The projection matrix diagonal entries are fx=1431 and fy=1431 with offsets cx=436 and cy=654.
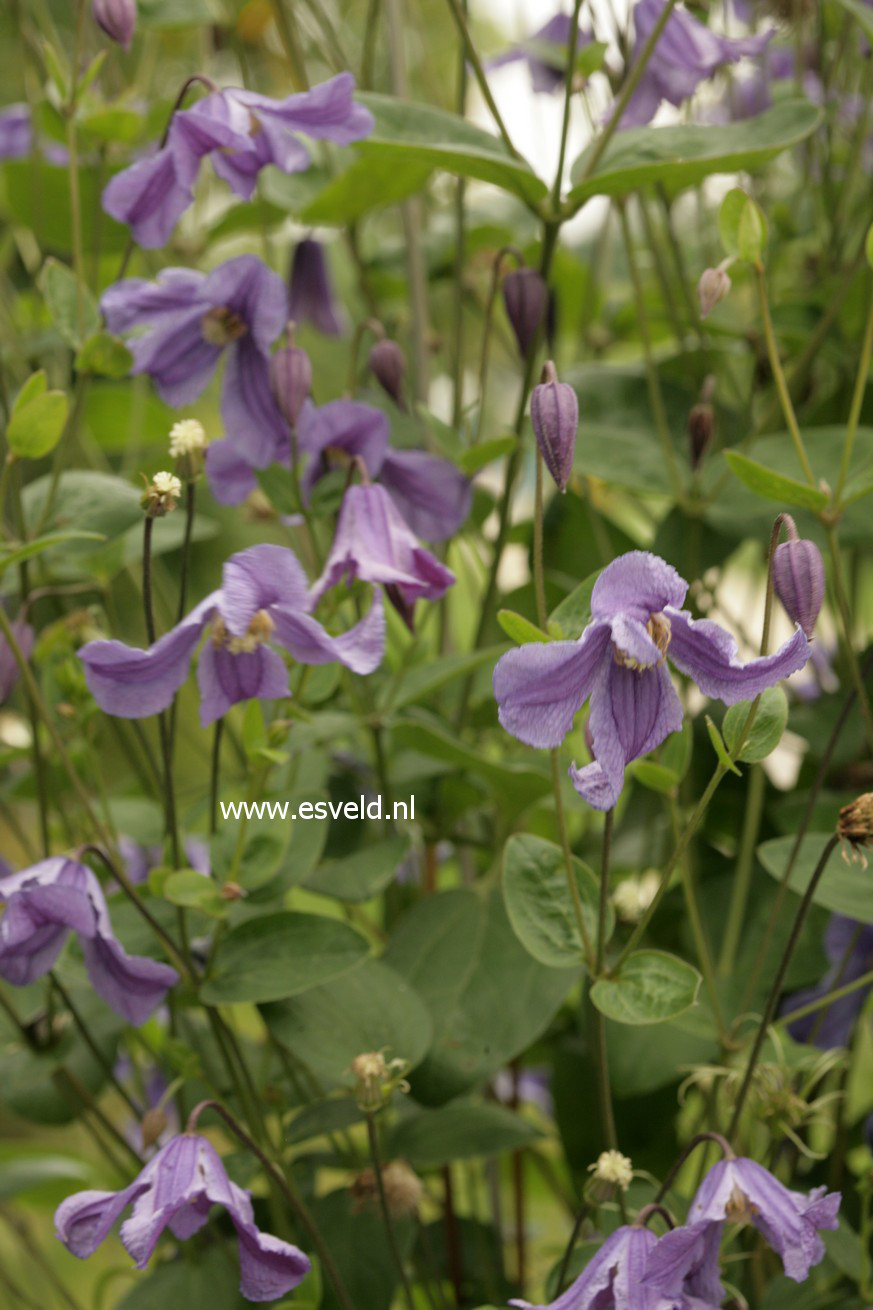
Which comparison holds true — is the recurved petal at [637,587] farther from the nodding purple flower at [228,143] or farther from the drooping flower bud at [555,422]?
the nodding purple flower at [228,143]

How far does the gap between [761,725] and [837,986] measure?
0.23 m

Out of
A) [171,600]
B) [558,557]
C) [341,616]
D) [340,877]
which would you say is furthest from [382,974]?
[171,600]

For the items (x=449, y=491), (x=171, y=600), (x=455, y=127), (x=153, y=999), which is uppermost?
(x=455, y=127)

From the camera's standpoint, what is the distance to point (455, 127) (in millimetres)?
638

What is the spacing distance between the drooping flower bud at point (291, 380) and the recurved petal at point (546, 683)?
19 cm

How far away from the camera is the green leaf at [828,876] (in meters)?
0.52

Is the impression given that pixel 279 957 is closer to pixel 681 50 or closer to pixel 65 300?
pixel 65 300

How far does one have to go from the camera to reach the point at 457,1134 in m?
0.62

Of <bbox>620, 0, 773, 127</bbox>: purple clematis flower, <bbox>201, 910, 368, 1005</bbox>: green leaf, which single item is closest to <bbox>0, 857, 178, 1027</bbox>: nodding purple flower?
<bbox>201, 910, 368, 1005</bbox>: green leaf

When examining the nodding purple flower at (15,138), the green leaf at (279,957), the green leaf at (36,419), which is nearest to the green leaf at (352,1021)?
the green leaf at (279,957)

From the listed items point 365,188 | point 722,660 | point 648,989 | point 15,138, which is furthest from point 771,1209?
point 15,138

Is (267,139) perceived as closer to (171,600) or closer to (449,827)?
(449,827)

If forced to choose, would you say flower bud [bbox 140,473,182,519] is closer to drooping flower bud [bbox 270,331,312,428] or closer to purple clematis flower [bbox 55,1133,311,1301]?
drooping flower bud [bbox 270,331,312,428]

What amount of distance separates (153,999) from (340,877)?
0.11 metres
